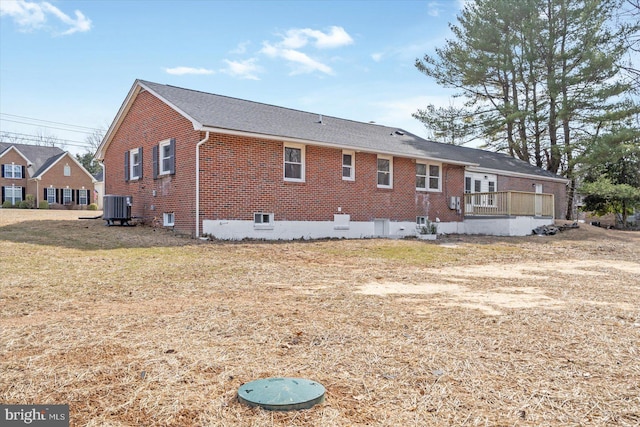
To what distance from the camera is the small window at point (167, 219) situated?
624 inches

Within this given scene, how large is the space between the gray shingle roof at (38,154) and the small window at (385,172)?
3607 centimetres

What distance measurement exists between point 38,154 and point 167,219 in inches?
1422

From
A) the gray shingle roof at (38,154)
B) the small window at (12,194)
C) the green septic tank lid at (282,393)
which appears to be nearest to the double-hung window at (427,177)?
the green septic tank lid at (282,393)

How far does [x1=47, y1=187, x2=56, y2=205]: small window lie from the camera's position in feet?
137

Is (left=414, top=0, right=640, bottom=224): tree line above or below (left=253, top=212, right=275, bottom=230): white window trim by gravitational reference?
above

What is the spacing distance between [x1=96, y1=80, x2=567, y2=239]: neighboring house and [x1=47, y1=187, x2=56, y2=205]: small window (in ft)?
81.4

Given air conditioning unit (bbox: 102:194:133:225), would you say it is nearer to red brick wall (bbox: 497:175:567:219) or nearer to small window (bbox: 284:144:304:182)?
small window (bbox: 284:144:304:182)

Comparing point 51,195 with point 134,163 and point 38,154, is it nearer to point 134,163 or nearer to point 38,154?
point 38,154

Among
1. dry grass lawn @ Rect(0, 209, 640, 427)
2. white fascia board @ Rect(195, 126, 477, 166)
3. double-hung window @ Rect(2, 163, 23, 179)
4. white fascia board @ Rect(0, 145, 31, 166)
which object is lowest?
dry grass lawn @ Rect(0, 209, 640, 427)

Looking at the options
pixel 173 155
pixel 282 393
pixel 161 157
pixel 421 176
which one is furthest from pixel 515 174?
pixel 282 393

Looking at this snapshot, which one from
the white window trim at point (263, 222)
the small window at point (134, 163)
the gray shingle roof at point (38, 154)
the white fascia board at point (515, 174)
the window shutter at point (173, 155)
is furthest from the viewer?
the gray shingle roof at point (38, 154)

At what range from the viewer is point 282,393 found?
10.00 ft

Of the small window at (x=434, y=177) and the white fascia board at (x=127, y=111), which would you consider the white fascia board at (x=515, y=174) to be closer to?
the small window at (x=434, y=177)

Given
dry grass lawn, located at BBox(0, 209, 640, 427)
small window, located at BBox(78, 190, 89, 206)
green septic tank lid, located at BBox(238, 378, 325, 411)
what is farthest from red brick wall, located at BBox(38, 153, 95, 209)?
green septic tank lid, located at BBox(238, 378, 325, 411)
